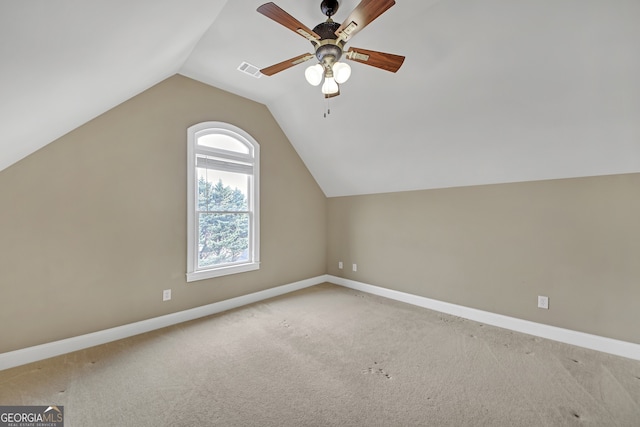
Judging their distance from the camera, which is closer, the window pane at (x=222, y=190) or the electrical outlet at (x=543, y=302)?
the electrical outlet at (x=543, y=302)

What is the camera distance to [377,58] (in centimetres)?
Result: 191

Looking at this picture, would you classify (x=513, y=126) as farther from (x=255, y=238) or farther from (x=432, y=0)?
(x=255, y=238)

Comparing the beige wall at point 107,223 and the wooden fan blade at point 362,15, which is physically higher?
the wooden fan blade at point 362,15

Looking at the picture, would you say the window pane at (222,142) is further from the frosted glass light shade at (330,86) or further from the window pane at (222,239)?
the frosted glass light shade at (330,86)

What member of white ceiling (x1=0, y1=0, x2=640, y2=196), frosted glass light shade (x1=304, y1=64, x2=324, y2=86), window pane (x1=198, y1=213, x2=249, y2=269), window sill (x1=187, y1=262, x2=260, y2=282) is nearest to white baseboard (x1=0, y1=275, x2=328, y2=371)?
window sill (x1=187, y1=262, x2=260, y2=282)

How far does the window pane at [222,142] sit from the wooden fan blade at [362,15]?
2.35 metres

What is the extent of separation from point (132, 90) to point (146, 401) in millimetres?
2725

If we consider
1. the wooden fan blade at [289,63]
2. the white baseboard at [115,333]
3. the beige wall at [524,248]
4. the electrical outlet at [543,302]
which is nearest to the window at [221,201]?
the white baseboard at [115,333]

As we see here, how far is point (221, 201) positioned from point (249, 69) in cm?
167

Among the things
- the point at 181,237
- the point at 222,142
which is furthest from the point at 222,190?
the point at 181,237

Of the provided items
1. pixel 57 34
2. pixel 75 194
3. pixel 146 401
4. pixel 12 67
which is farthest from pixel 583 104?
pixel 75 194

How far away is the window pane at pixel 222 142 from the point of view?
349cm

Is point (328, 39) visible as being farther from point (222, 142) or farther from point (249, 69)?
point (222, 142)

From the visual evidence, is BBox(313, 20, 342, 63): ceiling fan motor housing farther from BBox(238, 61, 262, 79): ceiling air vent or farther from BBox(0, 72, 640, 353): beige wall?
BBox(0, 72, 640, 353): beige wall
